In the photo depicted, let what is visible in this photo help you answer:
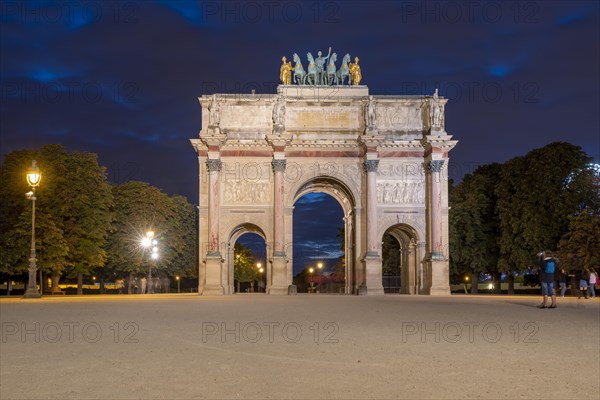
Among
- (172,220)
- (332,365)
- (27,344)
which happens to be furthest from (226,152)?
(332,365)

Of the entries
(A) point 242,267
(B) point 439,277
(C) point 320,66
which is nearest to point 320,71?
(C) point 320,66

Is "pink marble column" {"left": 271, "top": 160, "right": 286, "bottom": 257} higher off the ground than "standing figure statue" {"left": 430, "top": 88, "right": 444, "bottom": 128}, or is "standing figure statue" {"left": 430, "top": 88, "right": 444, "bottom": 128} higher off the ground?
"standing figure statue" {"left": 430, "top": 88, "right": 444, "bottom": 128}

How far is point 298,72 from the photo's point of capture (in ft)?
162

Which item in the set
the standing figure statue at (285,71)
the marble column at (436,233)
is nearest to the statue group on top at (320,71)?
the standing figure statue at (285,71)

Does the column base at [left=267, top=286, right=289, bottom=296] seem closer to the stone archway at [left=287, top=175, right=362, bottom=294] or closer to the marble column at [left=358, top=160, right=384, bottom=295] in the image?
the stone archway at [left=287, top=175, right=362, bottom=294]

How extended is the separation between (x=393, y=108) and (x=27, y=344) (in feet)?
126

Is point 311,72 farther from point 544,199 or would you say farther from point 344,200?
point 544,199

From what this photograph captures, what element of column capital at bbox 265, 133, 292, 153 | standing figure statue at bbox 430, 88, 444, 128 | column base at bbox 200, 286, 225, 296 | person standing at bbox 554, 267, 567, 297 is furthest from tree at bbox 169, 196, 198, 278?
person standing at bbox 554, 267, 567, 297

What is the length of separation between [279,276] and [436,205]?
464 inches

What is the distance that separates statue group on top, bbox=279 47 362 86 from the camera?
49.2 metres

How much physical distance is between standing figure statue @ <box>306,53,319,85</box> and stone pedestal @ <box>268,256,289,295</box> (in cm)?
1330

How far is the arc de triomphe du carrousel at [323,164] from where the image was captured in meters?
46.4

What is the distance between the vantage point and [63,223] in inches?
1971

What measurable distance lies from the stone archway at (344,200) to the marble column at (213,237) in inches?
195
